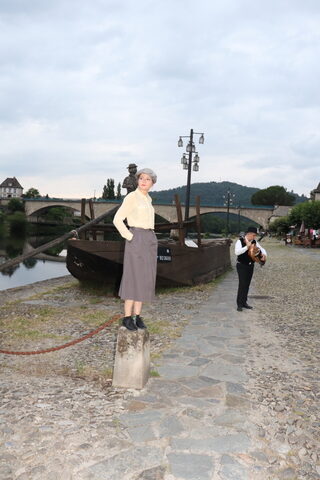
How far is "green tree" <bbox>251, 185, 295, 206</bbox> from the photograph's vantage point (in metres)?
116

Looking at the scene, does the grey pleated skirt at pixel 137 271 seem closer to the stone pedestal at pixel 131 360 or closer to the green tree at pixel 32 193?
the stone pedestal at pixel 131 360

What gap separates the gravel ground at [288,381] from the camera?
335cm

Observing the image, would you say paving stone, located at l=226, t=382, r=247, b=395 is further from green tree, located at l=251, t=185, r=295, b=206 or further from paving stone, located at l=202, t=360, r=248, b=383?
green tree, located at l=251, t=185, r=295, b=206

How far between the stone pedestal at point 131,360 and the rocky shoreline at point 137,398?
140 millimetres

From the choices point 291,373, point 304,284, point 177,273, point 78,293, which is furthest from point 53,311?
point 304,284

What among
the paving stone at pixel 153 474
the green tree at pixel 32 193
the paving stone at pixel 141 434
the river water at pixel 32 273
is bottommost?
the river water at pixel 32 273

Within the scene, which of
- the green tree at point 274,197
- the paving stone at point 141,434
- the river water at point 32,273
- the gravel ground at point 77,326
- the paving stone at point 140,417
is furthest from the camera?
the green tree at point 274,197

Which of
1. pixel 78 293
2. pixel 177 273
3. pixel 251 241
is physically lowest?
pixel 78 293

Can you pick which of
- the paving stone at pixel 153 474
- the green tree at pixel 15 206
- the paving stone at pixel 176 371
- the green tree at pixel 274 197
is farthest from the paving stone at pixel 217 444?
the green tree at pixel 274 197

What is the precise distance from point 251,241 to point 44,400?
6064 millimetres

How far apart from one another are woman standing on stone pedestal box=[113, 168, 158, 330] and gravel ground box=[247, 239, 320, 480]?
1.67 metres

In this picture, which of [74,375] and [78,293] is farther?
[78,293]

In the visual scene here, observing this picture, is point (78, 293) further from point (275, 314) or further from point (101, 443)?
point (101, 443)

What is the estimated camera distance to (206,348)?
6141mm
